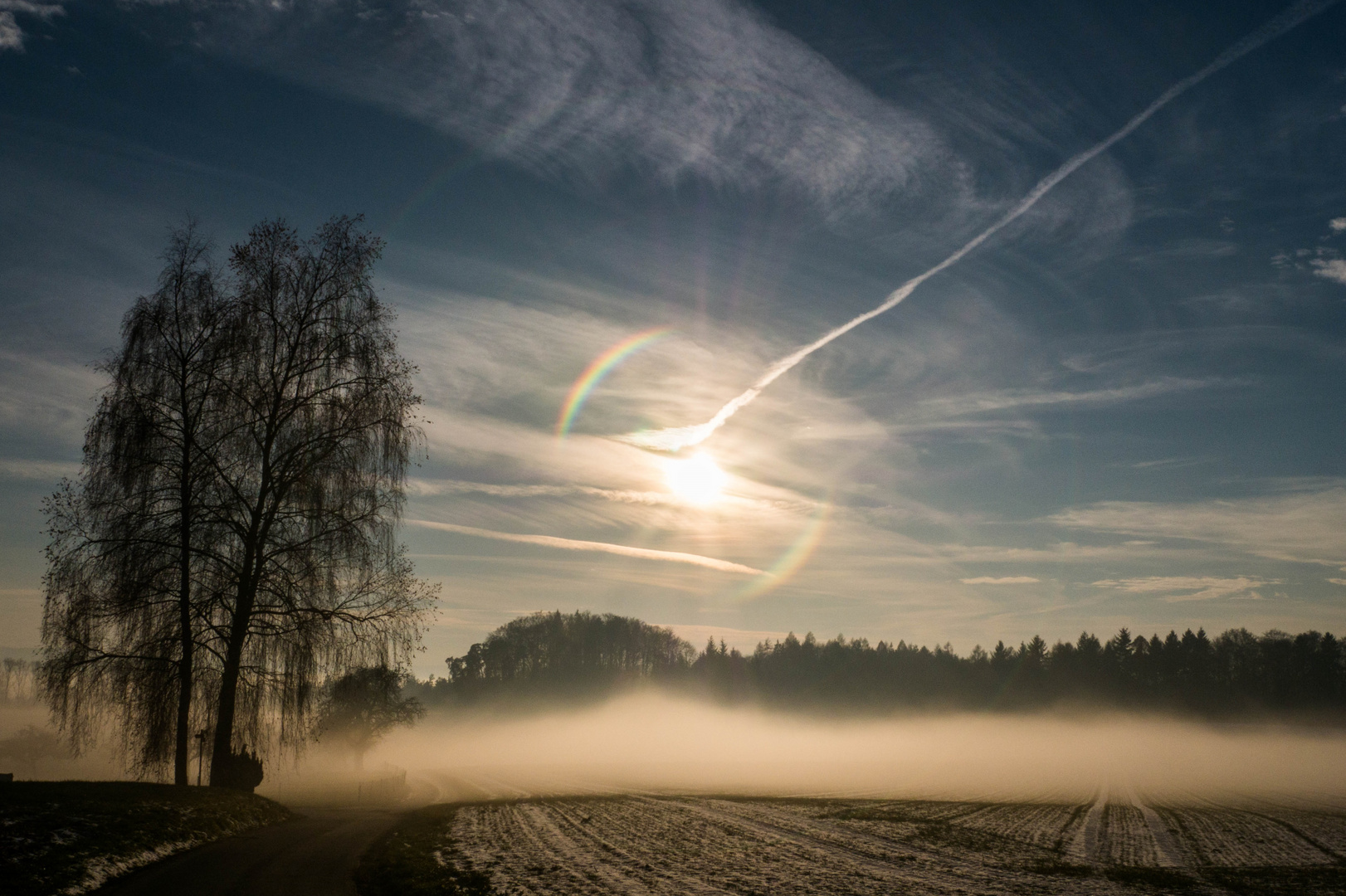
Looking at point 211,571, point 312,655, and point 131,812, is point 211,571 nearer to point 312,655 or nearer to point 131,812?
point 312,655

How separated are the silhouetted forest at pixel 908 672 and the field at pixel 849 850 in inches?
3470

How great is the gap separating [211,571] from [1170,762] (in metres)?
93.2

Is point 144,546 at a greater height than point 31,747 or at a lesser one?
greater

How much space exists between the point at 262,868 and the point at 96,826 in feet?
9.99

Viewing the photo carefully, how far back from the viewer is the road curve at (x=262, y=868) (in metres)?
11.8

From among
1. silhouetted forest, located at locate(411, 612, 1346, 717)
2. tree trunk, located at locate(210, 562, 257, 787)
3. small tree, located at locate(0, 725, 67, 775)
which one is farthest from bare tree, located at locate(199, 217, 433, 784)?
silhouetted forest, located at locate(411, 612, 1346, 717)

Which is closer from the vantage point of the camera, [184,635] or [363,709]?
[184,635]

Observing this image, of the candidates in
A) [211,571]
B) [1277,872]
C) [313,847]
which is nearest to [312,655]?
[211,571]

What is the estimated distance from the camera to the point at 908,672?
136000mm

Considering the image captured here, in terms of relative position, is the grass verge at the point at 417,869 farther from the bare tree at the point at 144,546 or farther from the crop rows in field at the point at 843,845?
the bare tree at the point at 144,546

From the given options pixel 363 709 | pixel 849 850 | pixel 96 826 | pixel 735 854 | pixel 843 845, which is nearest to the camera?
pixel 96 826

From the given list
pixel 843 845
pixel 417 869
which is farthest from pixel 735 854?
pixel 417 869

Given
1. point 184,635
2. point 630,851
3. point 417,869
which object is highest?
point 184,635

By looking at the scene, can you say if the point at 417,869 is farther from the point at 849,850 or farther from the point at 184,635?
the point at 849,850
